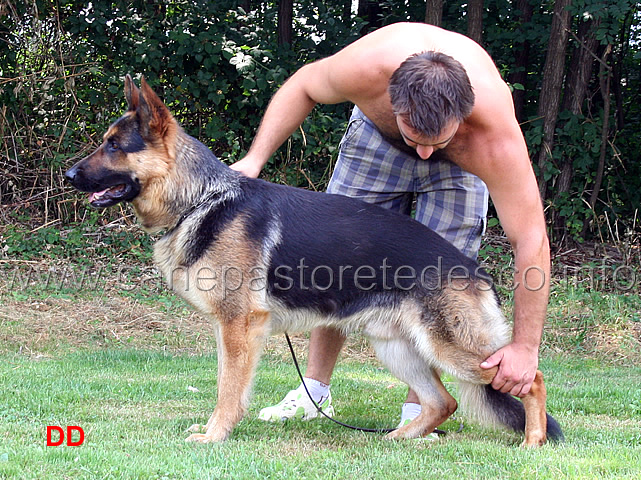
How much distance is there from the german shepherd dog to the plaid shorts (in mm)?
476

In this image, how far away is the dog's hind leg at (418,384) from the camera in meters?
3.98

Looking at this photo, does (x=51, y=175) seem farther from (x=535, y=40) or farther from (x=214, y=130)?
(x=535, y=40)

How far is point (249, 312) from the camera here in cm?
368

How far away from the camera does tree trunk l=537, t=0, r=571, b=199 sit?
9305 millimetres

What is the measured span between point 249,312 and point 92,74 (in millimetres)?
7209

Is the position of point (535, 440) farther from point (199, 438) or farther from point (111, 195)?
point (111, 195)

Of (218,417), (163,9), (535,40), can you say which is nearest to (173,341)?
(218,417)

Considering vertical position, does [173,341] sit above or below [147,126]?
below

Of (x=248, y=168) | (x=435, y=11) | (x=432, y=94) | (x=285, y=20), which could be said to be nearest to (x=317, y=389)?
(x=248, y=168)

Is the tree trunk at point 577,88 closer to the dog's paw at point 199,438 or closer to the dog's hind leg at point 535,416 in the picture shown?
the dog's hind leg at point 535,416

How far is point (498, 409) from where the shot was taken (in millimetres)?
3766

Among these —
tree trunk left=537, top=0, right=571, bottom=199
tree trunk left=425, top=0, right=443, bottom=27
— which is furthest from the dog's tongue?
tree trunk left=537, top=0, right=571, bottom=199

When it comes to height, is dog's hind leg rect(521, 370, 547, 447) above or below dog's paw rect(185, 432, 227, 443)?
above

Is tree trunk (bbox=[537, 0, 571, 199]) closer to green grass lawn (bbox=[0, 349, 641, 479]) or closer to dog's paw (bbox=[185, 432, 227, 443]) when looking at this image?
green grass lawn (bbox=[0, 349, 641, 479])
